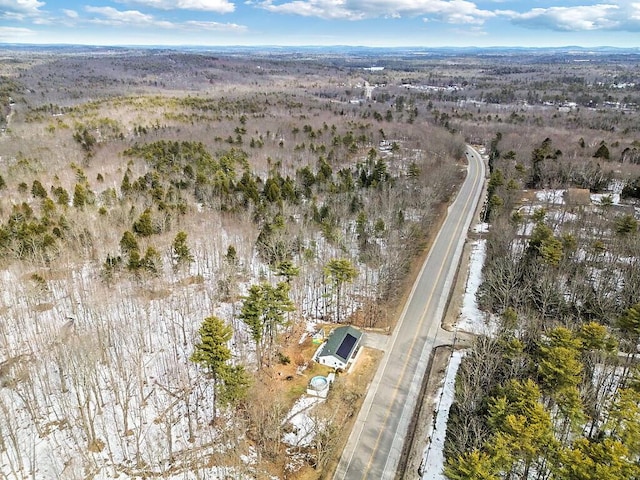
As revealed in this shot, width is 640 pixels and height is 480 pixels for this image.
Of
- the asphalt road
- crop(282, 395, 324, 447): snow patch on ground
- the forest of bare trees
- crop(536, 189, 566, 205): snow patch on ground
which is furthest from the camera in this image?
crop(536, 189, 566, 205): snow patch on ground

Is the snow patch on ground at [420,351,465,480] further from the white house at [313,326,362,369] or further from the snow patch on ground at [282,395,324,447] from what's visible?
the white house at [313,326,362,369]

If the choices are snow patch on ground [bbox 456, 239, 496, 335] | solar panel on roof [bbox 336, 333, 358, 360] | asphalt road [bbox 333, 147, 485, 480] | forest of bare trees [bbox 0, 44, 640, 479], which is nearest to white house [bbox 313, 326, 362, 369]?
solar panel on roof [bbox 336, 333, 358, 360]

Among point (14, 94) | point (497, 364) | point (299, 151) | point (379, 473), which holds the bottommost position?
point (379, 473)

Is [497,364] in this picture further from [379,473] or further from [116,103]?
[116,103]

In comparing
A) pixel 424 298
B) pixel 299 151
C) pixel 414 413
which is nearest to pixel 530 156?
pixel 299 151

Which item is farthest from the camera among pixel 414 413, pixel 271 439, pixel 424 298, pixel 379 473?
pixel 424 298

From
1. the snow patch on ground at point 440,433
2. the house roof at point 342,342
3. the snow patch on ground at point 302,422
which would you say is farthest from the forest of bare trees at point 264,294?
the house roof at point 342,342

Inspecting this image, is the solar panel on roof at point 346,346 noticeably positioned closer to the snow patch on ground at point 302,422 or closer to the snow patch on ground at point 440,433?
the snow patch on ground at point 302,422

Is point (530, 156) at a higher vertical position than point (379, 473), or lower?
higher

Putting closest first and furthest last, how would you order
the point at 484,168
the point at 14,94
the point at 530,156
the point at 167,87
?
1. the point at 530,156
2. the point at 484,168
3. the point at 14,94
4. the point at 167,87
